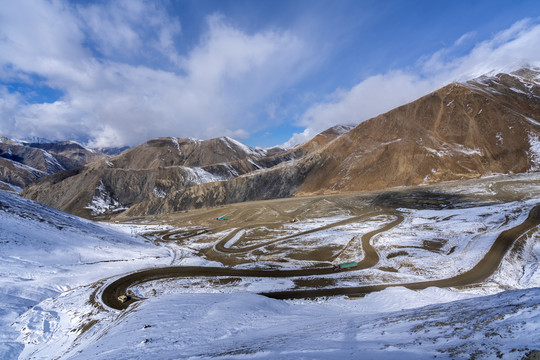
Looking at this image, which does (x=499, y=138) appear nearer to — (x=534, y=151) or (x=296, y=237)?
(x=534, y=151)

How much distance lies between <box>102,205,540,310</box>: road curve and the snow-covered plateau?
90 centimetres

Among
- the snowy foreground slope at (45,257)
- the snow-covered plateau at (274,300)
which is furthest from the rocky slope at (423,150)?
the snowy foreground slope at (45,257)

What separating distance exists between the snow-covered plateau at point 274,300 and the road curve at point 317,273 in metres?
0.90

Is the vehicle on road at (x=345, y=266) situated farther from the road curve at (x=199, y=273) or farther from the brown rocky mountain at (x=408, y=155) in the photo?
the brown rocky mountain at (x=408, y=155)

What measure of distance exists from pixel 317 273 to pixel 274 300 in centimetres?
1114

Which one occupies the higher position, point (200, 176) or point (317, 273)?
point (200, 176)

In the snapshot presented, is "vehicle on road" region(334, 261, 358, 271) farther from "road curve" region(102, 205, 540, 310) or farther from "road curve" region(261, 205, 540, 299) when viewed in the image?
"road curve" region(261, 205, 540, 299)

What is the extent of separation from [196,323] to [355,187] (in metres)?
91.4

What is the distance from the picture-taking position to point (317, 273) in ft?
94.9

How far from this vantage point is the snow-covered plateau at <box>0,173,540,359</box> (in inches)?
285

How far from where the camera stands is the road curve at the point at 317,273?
23.6 meters

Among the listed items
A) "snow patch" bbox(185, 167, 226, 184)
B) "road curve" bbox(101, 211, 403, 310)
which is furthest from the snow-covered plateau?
"snow patch" bbox(185, 167, 226, 184)

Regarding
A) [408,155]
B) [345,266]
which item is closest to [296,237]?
[345,266]

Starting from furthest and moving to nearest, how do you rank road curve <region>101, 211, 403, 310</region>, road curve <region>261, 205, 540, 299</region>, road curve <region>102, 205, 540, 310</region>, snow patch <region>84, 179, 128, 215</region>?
snow patch <region>84, 179, 128, 215</region> < road curve <region>101, 211, 403, 310</region> < road curve <region>102, 205, 540, 310</region> < road curve <region>261, 205, 540, 299</region>
